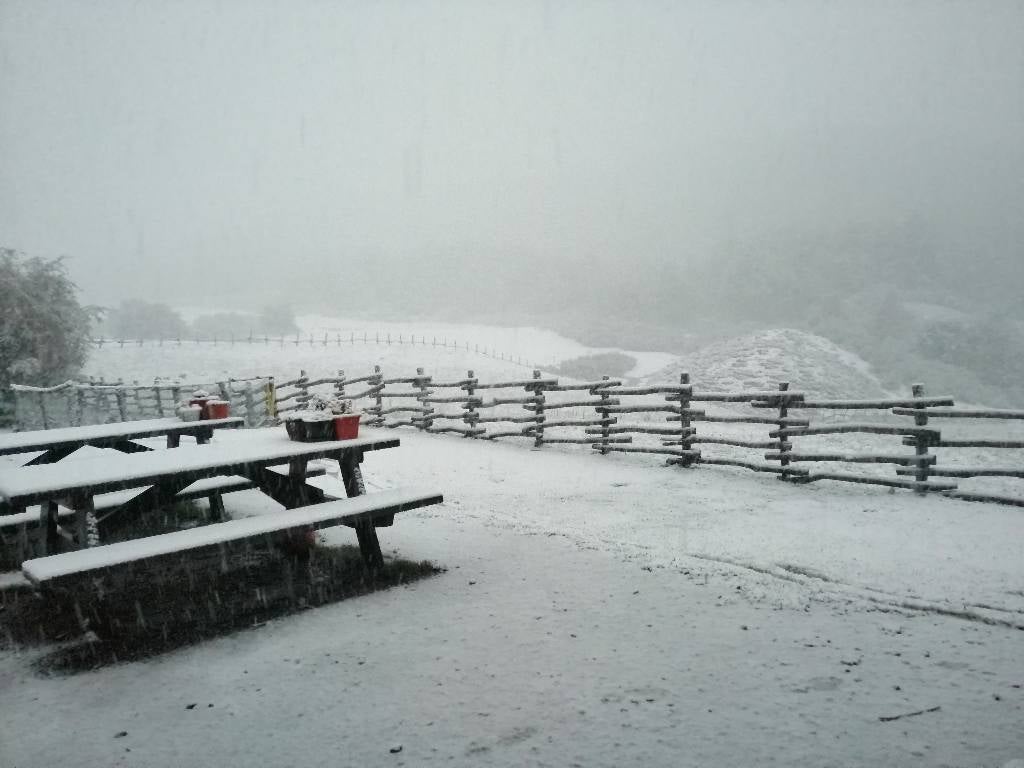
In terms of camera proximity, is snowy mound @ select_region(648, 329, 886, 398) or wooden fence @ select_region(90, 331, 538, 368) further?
wooden fence @ select_region(90, 331, 538, 368)

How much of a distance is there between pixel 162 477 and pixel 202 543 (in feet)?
1.74

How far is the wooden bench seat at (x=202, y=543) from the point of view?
2961mm

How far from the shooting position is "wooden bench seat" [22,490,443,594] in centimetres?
296

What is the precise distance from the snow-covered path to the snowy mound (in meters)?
22.0

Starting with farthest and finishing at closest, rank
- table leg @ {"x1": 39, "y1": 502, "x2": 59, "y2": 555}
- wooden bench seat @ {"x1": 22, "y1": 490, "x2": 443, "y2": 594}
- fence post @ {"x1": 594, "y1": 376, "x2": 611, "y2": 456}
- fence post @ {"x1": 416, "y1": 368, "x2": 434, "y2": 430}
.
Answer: fence post @ {"x1": 416, "y1": 368, "x2": 434, "y2": 430} < fence post @ {"x1": 594, "y1": 376, "x2": 611, "y2": 456} < table leg @ {"x1": 39, "y1": 502, "x2": 59, "y2": 555} < wooden bench seat @ {"x1": 22, "y1": 490, "x2": 443, "y2": 594}

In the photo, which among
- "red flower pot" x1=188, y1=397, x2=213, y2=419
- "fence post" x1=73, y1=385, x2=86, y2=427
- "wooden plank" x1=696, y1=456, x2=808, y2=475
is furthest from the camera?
"fence post" x1=73, y1=385, x2=86, y2=427

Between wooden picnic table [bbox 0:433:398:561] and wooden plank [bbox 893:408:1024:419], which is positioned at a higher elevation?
Result: wooden picnic table [bbox 0:433:398:561]

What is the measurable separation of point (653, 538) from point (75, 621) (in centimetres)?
404

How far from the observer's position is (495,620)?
350cm

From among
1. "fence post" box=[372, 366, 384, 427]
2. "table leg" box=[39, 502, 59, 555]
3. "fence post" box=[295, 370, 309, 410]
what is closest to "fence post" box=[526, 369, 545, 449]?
"fence post" box=[372, 366, 384, 427]

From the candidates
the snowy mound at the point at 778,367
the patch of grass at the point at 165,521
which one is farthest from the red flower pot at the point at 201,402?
the snowy mound at the point at 778,367

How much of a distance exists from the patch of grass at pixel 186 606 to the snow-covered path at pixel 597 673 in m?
0.16

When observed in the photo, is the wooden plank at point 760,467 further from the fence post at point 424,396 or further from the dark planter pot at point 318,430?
the fence post at point 424,396

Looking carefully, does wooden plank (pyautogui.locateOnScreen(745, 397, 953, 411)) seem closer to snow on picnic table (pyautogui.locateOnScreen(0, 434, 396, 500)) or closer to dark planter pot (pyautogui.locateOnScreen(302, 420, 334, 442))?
dark planter pot (pyautogui.locateOnScreen(302, 420, 334, 442))
